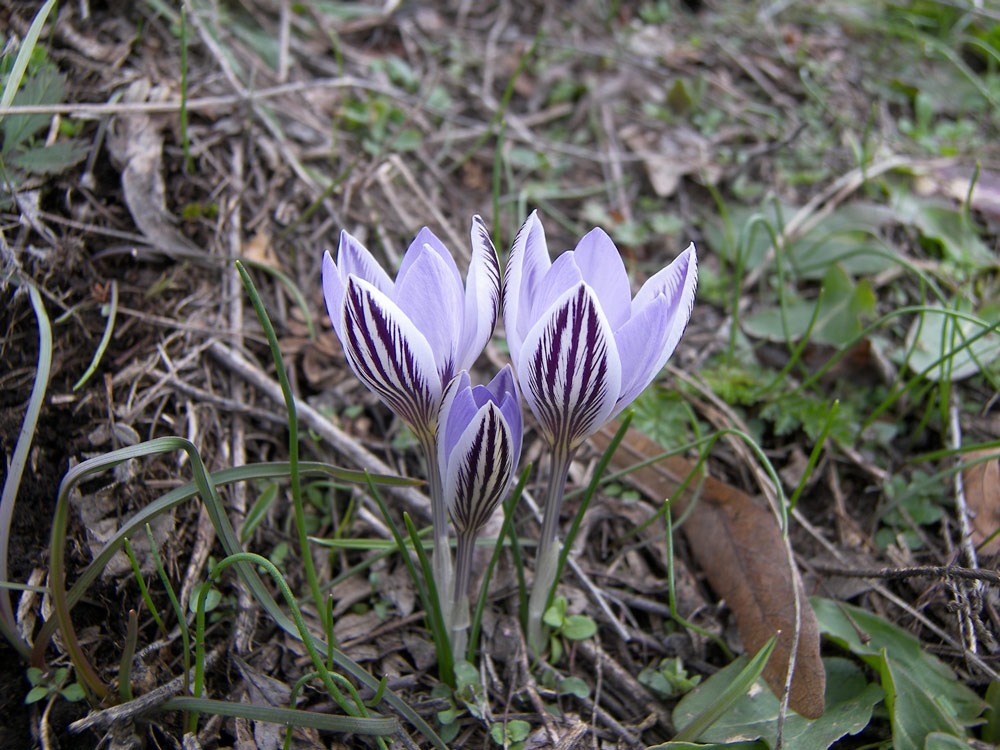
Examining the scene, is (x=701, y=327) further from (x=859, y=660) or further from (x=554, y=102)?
(x=554, y=102)

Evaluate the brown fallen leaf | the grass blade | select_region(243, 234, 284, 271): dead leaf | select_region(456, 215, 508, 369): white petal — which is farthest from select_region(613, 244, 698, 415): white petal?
select_region(243, 234, 284, 271): dead leaf

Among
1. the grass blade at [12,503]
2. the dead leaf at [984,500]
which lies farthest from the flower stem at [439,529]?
the dead leaf at [984,500]

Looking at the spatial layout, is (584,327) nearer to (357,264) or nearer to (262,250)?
(357,264)

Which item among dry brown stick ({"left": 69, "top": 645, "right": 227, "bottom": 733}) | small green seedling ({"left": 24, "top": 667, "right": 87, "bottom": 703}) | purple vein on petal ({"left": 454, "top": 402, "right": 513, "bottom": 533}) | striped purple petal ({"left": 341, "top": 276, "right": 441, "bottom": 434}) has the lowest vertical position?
small green seedling ({"left": 24, "top": 667, "right": 87, "bottom": 703})

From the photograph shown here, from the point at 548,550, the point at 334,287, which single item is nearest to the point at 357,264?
the point at 334,287

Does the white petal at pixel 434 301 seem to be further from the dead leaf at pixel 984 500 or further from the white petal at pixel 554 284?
the dead leaf at pixel 984 500

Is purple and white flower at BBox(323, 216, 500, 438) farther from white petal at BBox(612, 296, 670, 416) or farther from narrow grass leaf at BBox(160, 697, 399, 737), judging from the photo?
narrow grass leaf at BBox(160, 697, 399, 737)

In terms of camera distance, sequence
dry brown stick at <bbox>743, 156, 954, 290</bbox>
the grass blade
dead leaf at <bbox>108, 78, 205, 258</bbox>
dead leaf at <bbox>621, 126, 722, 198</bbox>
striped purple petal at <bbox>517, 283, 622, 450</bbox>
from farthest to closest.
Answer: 1. dead leaf at <bbox>621, 126, 722, 198</bbox>
2. dry brown stick at <bbox>743, 156, 954, 290</bbox>
3. dead leaf at <bbox>108, 78, 205, 258</bbox>
4. the grass blade
5. striped purple petal at <bbox>517, 283, 622, 450</bbox>
